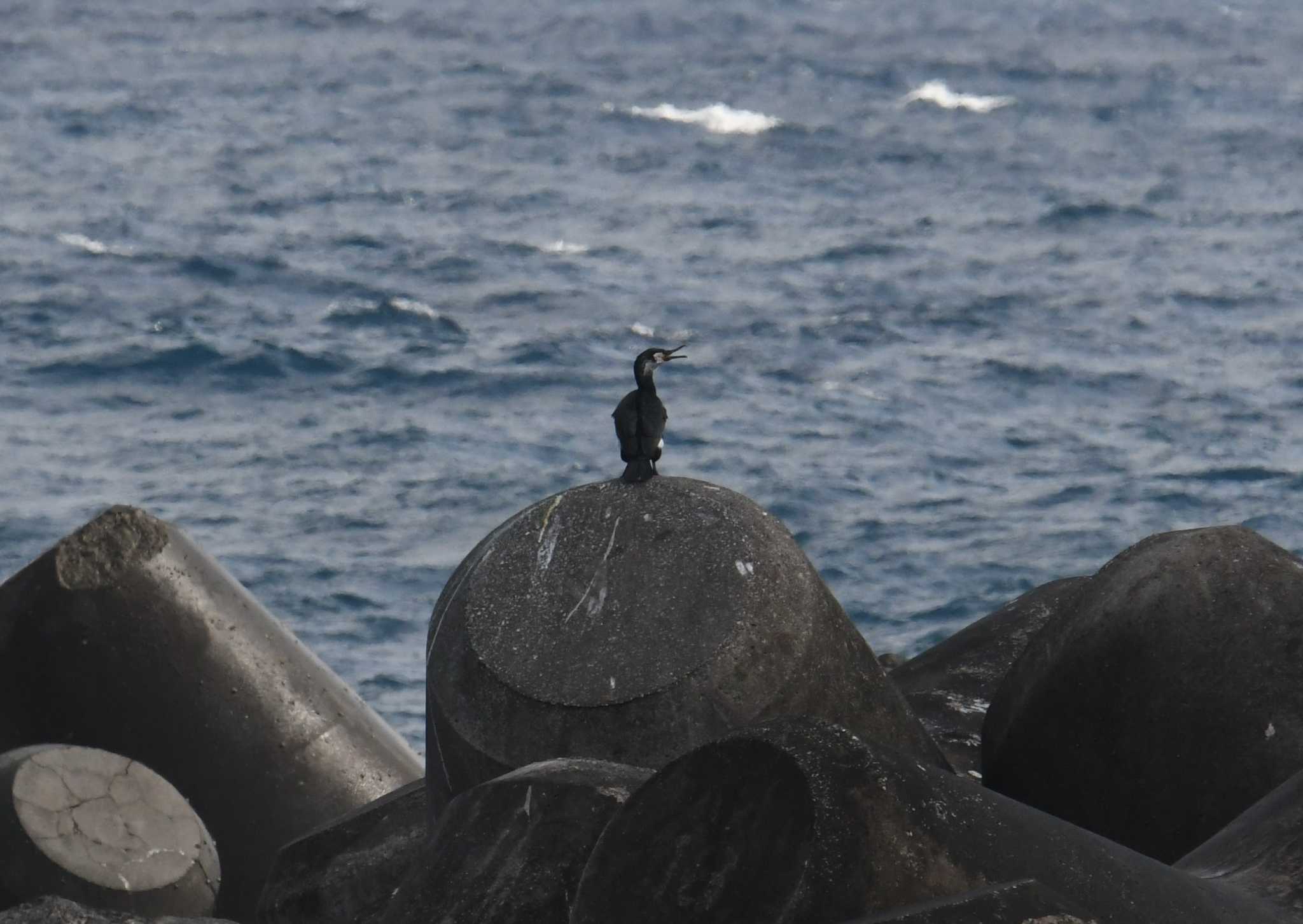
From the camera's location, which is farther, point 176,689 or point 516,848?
point 176,689

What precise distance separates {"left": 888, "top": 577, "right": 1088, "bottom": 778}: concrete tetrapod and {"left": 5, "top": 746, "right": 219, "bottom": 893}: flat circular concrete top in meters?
3.35

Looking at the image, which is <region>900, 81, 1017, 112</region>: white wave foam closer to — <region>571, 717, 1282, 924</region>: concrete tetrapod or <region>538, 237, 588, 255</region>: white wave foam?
<region>538, 237, 588, 255</region>: white wave foam

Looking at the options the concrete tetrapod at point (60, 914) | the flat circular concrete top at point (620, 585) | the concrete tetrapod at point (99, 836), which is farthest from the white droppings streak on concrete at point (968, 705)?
the concrete tetrapod at point (60, 914)

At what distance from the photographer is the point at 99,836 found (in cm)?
1079

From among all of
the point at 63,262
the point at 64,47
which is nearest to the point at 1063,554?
the point at 63,262

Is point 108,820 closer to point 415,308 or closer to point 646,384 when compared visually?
point 646,384

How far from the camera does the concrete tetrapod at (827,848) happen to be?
23.4ft

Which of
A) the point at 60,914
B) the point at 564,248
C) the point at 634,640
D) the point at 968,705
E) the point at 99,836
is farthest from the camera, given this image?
the point at 564,248

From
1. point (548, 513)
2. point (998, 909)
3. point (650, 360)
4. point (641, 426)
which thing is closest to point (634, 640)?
point (548, 513)

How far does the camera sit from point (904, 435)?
3697 centimetres

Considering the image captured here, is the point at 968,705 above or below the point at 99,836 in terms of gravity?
above

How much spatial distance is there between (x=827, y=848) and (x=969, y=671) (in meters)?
5.10

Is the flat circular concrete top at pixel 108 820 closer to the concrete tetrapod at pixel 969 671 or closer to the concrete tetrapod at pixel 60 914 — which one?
the concrete tetrapod at pixel 60 914

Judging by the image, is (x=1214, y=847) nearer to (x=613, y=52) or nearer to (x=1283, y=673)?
(x=1283, y=673)
